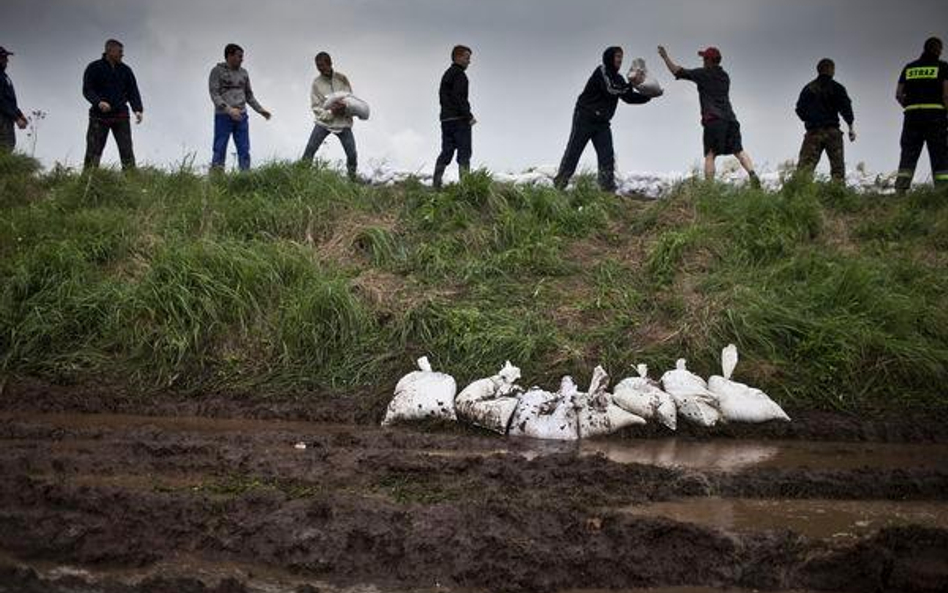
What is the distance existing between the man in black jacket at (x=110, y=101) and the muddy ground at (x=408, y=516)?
5.15m

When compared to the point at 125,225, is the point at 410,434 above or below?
below

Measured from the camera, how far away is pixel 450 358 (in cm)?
714

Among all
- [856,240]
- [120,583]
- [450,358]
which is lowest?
[120,583]

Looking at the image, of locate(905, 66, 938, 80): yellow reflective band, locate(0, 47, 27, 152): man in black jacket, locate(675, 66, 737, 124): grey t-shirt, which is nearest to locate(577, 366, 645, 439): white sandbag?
locate(675, 66, 737, 124): grey t-shirt

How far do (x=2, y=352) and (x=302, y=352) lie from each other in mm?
2343

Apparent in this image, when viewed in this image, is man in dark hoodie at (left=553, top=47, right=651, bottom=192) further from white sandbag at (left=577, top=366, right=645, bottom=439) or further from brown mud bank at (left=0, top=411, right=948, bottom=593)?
brown mud bank at (left=0, top=411, right=948, bottom=593)

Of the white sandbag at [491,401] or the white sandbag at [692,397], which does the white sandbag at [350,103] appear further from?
the white sandbag at [692,397]

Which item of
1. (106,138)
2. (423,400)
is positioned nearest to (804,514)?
(423,400)

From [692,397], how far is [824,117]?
5727 mm

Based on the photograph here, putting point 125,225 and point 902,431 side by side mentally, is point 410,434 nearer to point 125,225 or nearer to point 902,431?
point 902,431

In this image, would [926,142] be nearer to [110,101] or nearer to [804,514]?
[804,514]

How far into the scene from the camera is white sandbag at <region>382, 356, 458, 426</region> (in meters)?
6.25

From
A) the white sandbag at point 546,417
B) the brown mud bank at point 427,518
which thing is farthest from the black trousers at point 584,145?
the brown mud bank at point 427,518

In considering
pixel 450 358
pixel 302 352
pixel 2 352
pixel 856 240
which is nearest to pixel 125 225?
pixel 2 352
